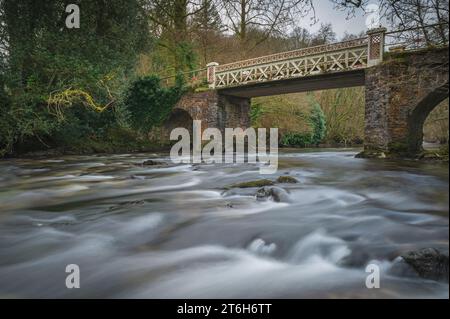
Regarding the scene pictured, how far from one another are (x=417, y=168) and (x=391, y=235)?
6.91m

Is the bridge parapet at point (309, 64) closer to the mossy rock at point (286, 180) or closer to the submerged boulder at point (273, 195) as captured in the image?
the mossy rock at point (286, 180)

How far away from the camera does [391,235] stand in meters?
3.64

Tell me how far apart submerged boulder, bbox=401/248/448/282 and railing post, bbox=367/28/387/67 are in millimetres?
11714

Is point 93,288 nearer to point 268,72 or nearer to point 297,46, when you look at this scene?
point 268,72

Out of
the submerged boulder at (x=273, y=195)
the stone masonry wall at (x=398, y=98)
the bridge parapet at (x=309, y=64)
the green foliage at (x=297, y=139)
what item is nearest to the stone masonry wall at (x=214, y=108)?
the bridge parapet at (x=309, y=64)

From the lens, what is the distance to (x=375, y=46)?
13.1 m

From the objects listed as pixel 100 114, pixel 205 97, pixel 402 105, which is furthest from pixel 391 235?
pixel 205 97

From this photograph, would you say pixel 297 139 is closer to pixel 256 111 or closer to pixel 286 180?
pixel 256 111

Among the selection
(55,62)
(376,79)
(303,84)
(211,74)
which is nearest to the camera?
(55,62)

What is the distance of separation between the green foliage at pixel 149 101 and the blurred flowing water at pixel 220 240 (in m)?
11.9

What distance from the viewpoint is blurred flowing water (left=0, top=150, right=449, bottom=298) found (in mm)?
2801

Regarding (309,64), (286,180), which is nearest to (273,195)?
(286,180)

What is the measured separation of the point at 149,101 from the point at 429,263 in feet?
57.7

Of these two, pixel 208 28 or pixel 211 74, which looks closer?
pixel 211 74
